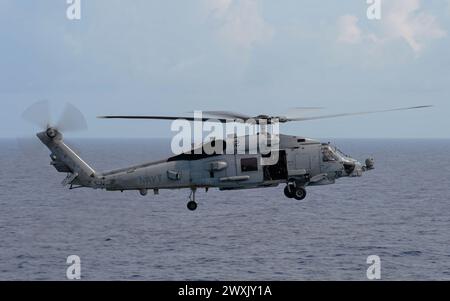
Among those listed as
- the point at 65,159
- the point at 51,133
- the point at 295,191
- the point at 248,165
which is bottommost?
the point at 295,191

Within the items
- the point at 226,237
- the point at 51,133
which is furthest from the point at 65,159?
the point at 226,237

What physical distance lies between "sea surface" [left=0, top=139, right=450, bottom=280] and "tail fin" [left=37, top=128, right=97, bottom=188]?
24.4m

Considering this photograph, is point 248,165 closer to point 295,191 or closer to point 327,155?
point 295,191

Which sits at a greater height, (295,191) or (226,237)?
(295,191)

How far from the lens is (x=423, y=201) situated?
465 ft

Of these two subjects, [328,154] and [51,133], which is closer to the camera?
[328,154]

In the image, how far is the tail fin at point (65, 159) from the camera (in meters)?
40.8

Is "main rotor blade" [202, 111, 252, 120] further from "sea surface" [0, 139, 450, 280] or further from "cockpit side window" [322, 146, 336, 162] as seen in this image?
"sea surface" [0, 139, 450, 280]

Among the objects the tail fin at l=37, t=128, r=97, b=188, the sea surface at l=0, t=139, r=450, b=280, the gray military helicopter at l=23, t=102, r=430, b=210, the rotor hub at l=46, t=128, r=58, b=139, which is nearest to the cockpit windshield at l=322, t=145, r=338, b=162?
the gray military helicopter at l=23, t=102, r=430, b=210

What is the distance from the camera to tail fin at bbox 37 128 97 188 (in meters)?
40.8

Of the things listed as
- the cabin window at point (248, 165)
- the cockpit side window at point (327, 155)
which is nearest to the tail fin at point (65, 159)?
the cabin window at point (248, 165)

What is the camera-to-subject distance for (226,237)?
101500 mm

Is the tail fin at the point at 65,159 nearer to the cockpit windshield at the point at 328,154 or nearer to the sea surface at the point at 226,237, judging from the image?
the cockpit windshield at the point at 328,154

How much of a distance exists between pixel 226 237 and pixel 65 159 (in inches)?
2456
